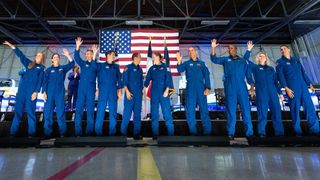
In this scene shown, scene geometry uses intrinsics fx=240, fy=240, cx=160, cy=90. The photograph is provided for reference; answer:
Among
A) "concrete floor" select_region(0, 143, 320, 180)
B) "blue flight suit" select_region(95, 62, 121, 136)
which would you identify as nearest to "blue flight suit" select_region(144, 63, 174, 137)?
"blue flight suit" select_region(95, 62, 121, 136)

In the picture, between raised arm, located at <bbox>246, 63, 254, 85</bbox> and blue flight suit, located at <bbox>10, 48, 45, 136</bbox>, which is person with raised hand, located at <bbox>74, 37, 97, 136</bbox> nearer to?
blue flight suit, located at <bbox>10, 48, 45, 136</bbox>

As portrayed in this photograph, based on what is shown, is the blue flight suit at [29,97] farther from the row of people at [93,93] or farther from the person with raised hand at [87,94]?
the person with raised hand at [87,94]

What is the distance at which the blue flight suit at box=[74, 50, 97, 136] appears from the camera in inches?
172

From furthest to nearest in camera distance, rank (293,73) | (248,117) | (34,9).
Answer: (34,9) < (293,73) < (248,117)

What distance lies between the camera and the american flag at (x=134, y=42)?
29.8 feet

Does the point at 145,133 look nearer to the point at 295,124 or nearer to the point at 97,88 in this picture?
the point at 97,88

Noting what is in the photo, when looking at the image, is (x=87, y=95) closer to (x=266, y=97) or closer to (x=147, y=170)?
(x=147, y=170)

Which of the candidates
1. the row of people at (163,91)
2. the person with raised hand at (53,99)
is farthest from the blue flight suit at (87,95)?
the person with raised hand at (53,99)

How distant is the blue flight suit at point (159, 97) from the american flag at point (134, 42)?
14.3 feet

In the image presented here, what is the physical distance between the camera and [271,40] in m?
14.7

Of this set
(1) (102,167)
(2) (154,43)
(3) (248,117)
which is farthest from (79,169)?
(2) (154,43)

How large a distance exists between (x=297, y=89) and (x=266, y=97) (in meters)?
0.63

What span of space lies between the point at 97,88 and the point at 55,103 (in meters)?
0.80

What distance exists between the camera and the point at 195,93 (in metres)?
4.47
